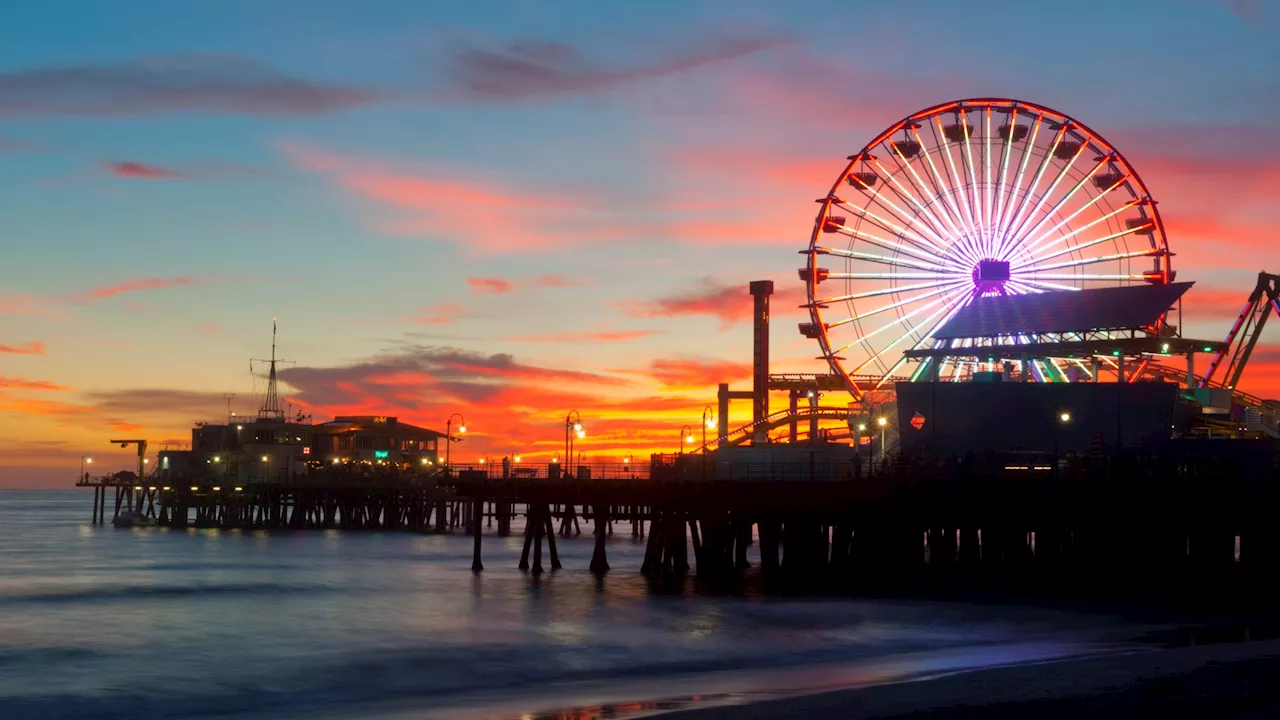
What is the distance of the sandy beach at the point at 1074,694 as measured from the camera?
2262cm

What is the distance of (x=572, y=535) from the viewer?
11019 centimetres

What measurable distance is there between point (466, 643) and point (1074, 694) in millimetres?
23694

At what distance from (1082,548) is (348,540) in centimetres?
6708

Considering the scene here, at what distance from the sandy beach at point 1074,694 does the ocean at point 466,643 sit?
14.2ft

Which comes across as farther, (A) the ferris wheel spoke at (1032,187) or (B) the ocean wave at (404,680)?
(A) the ferris wheel spoke at (1032,187)

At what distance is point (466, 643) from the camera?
43438mm

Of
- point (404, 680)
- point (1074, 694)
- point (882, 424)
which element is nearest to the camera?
point (1074, 694)

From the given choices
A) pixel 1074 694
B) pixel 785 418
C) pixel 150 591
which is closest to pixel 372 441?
pixel 785 418

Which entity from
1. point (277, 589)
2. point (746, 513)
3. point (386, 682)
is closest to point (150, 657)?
point (386, 682)

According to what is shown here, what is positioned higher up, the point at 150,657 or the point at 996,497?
the point at 996,497

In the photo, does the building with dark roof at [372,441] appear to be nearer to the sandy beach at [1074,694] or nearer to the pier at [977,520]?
the pier at [977,520]

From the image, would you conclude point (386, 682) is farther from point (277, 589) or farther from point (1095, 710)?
point (277, 589)

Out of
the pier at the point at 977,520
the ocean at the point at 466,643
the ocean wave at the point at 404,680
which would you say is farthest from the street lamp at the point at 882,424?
the ocean wave at the point at 404,680

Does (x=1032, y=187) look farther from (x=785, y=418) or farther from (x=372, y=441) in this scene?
(x=372, y=441)
